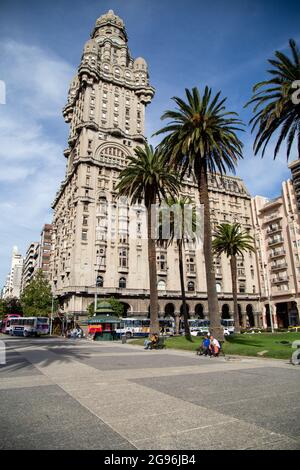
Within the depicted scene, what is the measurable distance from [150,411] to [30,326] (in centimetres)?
4948

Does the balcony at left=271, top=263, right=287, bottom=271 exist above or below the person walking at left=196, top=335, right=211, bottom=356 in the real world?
above

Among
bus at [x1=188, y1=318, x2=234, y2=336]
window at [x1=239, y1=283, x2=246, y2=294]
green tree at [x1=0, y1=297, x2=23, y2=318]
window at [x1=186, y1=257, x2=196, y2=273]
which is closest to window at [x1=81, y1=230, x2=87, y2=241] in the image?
window at [x1=186, y1=257, x2=196, y2=273]

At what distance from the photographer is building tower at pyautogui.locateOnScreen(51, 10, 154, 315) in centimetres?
6184

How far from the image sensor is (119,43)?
87.4 meters

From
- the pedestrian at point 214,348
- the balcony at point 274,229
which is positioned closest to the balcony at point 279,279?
the balcony at point 274,229

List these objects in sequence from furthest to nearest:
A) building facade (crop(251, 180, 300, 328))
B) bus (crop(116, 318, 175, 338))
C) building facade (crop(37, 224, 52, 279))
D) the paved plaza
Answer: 1. building facade (crop(37, 224, 52, 279))
2. building facade (crop(251, 180, 300, 328))
3. bus (crop(116, 318, 175, 338))
4. the paved plaza

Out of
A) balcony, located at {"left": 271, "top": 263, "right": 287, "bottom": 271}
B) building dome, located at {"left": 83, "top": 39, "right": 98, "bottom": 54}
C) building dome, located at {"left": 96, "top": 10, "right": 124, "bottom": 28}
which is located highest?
building dome, located at {"left": 96, "top": 10, "right": 124, "bottom": 28}

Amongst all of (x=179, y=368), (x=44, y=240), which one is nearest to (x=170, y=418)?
(x=179, y=368)

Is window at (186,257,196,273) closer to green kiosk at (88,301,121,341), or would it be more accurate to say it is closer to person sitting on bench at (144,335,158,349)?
green kiosk at (88,301,121,341)

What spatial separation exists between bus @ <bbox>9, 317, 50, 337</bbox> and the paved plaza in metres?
41.4

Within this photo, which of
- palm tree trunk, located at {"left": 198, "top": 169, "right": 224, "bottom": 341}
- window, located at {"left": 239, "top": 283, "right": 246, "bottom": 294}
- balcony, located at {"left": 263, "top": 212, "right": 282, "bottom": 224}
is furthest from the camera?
window, located at {"left": 239, "top": 283, "right": 246, "bottom": 294}

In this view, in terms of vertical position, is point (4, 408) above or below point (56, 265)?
below

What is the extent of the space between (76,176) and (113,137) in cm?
1276
